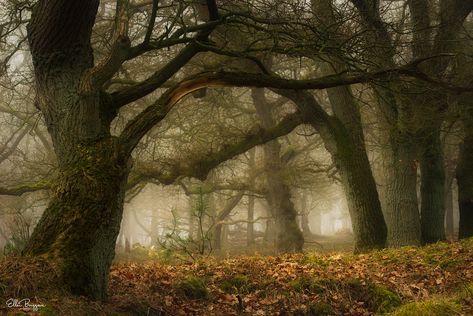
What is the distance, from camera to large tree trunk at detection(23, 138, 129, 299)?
4547 mm

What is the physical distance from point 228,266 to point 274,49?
3691 millimetres

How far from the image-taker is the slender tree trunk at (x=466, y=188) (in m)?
12.0

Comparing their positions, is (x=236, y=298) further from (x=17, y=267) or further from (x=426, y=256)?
(x=426, y=256)

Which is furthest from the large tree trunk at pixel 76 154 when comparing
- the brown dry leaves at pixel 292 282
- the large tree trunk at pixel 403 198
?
the large tree trunk at pixel 403 198

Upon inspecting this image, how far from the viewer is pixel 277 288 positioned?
6.25 metres

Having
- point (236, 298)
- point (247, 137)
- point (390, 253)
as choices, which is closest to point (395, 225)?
point (390, 253)

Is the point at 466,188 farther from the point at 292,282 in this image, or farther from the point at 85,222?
the point at 85,222

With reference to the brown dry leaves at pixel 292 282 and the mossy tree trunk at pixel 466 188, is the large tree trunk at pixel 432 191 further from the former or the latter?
the brown dry leaves at pixel 292 282

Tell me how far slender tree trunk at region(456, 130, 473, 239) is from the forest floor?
14.0 feet

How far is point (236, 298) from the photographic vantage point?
19.8ft

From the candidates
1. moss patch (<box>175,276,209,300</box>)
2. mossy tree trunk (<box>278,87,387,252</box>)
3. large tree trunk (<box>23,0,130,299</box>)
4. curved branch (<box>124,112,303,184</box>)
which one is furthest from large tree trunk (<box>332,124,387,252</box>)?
large tree trunk (<box>23,0,130,299</box>)

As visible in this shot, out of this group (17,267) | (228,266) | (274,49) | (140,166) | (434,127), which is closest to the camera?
(17,267)

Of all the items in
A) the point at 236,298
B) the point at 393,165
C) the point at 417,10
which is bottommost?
the point at 236,298

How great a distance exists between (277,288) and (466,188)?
317 inches
